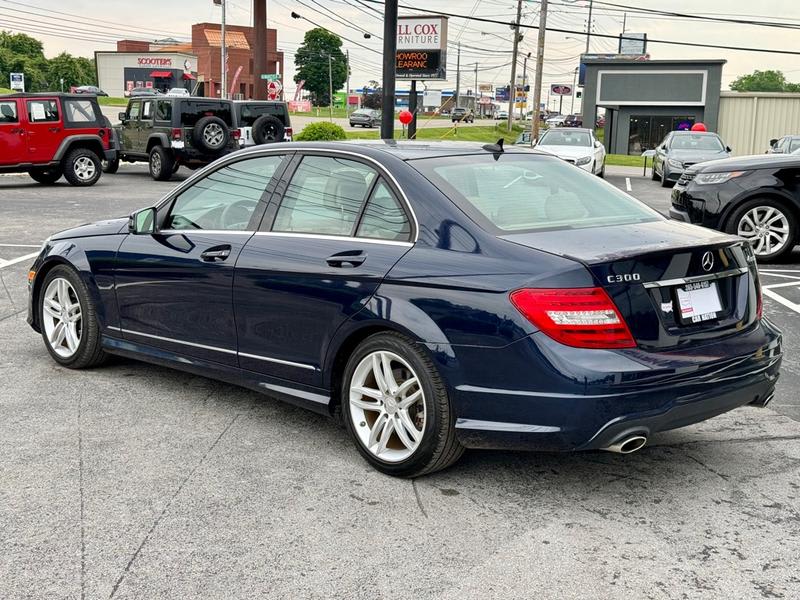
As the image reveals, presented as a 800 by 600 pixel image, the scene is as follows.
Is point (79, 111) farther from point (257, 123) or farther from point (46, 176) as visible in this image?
point (257, 123)

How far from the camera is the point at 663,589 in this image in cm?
339

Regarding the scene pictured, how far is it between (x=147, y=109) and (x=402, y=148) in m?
20.9

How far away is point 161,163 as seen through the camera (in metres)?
24.3

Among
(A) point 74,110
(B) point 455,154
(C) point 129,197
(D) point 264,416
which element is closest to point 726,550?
(B) point 455,154

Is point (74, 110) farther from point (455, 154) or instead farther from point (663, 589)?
point (663, 589)

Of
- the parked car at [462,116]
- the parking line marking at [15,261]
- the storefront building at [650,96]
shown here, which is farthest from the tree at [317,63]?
the parking line marking at [15,261]

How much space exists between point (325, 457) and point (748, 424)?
2.35 metres

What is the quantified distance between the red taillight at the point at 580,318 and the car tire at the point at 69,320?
3298 millimetres

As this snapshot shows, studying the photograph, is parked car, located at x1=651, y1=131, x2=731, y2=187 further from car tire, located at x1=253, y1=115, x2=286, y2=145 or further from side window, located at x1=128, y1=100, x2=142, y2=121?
side window, located at x1=128, y1=100, x2=142, y2=121

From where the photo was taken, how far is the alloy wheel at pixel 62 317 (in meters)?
6.31

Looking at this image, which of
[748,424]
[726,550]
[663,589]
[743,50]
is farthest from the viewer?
[743,50]

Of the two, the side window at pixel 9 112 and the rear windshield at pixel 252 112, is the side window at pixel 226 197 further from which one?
the rear windshield at pixel 252 112

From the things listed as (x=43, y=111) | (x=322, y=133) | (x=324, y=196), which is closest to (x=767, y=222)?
(x=324, y=196)

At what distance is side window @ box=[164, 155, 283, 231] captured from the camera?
5246 millimetres
